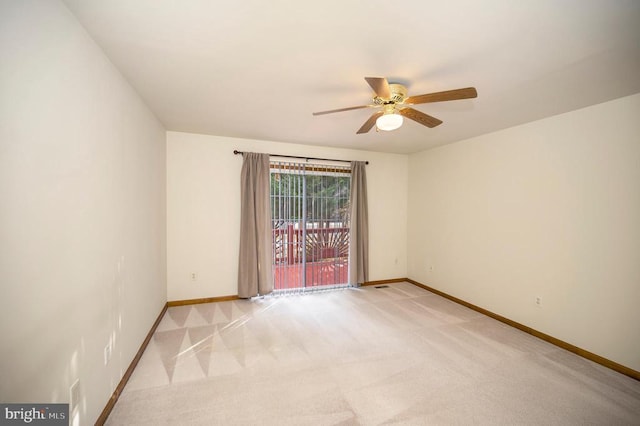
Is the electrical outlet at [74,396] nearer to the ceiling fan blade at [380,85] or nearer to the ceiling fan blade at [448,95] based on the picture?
the ceiling fan blade at [380,85]

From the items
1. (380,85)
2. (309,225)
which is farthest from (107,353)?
(309,225)

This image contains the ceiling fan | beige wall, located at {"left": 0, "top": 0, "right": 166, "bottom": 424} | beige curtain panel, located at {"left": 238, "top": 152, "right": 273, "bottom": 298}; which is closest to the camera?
beige wall, located at {"left": 0, "top": 0, "right": 166, "bottom": 424}

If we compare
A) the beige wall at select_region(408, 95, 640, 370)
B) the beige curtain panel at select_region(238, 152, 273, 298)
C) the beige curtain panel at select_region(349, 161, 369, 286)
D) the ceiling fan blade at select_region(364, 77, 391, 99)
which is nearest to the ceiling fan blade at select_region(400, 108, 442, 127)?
the ceiling fan blade at select_region(364, 77, 391, 99)

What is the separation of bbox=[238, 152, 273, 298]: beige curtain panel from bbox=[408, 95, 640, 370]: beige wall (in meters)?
2.89

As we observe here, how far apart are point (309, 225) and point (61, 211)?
321cm

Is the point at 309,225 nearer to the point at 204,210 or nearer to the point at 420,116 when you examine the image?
the point at 204,210

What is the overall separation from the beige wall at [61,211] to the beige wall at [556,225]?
4.08 metres

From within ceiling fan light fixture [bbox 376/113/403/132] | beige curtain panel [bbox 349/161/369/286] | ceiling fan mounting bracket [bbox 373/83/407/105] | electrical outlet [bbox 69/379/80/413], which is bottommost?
electrical outlet [bbox 69/379/80/413]

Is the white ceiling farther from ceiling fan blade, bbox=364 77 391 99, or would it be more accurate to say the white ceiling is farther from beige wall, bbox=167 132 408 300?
beige wall, bbox=167 132 408 300

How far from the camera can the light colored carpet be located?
1.73 meters

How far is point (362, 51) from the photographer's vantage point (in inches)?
65.0

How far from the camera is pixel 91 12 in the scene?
4.38 ft

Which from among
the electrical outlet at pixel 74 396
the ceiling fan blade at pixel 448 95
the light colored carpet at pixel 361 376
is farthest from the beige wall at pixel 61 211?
the ceiling fan blade at pixel 448 95

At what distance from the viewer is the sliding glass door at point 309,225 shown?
4.08 meters
